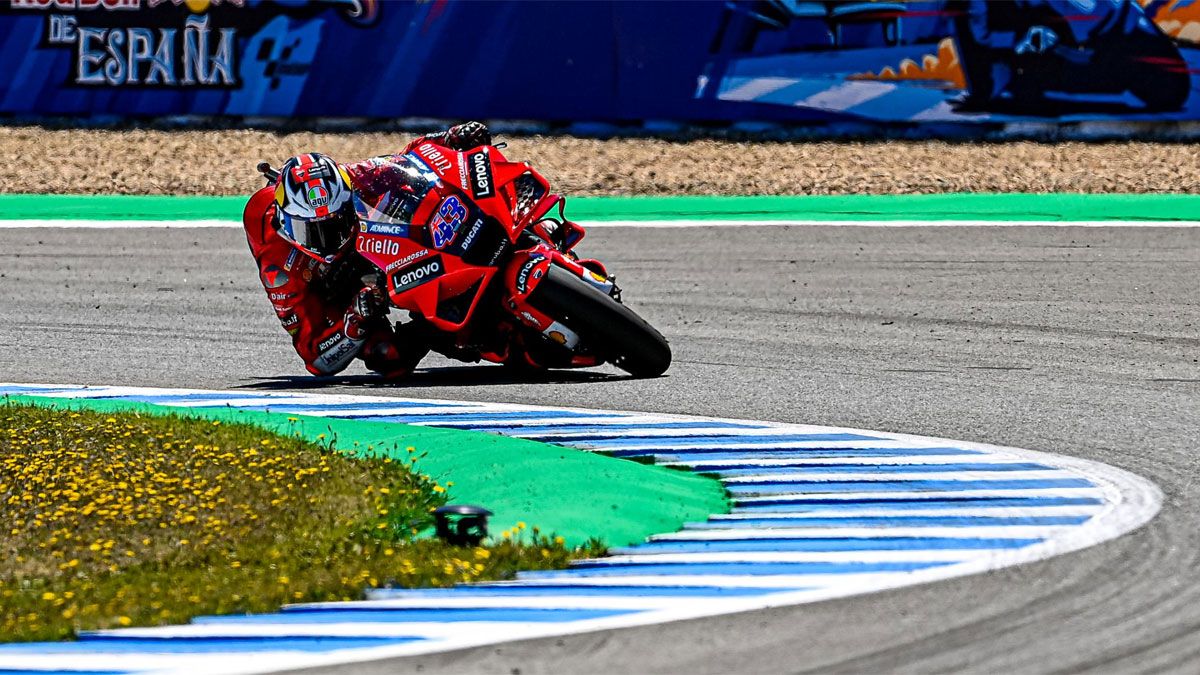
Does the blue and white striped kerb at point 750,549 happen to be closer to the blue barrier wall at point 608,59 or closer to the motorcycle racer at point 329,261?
the motorcycle racer at point 329,261

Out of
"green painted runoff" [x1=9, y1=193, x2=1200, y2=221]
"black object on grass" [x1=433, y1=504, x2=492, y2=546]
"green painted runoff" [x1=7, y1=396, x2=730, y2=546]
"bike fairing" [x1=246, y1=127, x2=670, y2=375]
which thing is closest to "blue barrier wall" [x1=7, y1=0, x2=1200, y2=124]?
"green painted runoff" [x1=9, y1=193, x2=1200, y2=221]

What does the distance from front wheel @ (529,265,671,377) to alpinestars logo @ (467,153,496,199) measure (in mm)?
578

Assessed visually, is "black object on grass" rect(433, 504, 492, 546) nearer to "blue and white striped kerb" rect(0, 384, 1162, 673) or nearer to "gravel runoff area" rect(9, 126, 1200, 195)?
"blue and white striped kerb" rect(0, 384, 1162, 673)

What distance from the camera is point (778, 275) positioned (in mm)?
13094

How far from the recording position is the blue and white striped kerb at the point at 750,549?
506cm

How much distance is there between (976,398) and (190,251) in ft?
25.1

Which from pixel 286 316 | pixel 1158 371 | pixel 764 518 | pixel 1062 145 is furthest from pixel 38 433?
pixel 1062 145

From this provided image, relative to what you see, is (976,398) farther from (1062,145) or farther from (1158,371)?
(1062,145)

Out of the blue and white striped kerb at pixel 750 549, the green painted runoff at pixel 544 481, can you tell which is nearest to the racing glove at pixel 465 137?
the green painted runoff at pixel 544 481

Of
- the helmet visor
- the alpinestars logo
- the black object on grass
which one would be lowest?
the helmet visor

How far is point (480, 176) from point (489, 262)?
0.48 metres

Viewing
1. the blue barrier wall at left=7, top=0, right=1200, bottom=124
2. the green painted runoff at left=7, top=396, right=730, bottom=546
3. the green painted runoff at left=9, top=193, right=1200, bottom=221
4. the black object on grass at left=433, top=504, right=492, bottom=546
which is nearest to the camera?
the black object on grass at left=433, top=504, right=492, bottom=546

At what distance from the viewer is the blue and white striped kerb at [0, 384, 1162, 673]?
5059mm

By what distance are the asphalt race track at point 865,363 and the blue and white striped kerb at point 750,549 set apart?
0.55 feet
